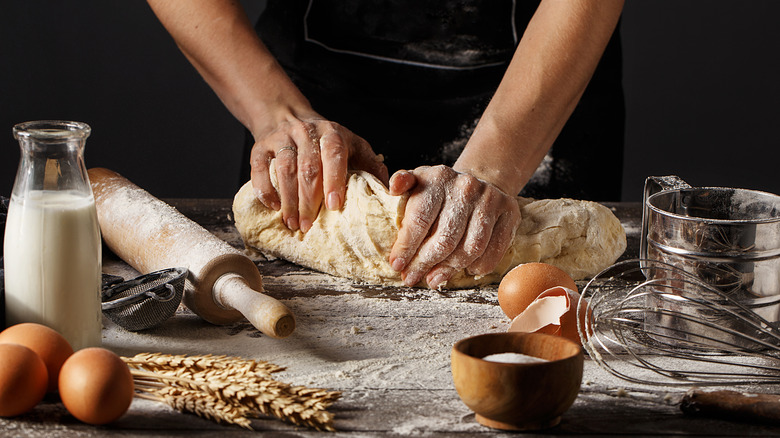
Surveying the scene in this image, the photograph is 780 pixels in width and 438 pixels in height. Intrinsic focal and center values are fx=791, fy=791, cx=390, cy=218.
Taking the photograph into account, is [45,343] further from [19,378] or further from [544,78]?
[544,78]

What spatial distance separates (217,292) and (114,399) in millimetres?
470

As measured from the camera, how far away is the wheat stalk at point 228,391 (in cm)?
117

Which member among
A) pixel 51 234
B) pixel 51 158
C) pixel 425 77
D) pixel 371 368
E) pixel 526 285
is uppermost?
pixel 425 77

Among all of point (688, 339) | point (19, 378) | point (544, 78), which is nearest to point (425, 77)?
point (544, 78)

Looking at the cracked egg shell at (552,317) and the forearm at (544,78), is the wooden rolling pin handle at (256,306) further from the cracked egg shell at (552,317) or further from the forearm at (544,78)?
the forearm at (544,78)

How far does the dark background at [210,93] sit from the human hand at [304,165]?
2.26 metres

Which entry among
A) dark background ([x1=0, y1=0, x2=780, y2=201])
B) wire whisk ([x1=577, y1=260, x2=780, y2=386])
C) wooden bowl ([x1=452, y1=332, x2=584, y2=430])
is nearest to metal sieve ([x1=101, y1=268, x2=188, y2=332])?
wooden bowl ([x1=452, y1=332, x2=584, y2=430])

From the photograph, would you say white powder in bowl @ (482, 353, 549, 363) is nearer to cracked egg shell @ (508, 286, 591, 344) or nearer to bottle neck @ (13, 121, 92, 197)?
cracked egg shell @ (508, 286, 591, 344)

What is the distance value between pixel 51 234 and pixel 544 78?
1.38 meters

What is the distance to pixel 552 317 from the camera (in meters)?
1.47

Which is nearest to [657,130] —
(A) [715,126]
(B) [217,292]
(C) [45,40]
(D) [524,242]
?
(A) [715,126]

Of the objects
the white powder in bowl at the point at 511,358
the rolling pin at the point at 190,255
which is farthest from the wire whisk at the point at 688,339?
the rolling pin at the point at 190,255

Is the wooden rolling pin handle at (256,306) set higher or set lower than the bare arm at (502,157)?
lower

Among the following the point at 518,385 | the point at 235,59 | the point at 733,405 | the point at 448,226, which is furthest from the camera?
the point at 235,59
